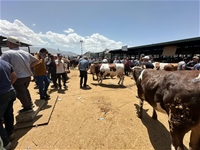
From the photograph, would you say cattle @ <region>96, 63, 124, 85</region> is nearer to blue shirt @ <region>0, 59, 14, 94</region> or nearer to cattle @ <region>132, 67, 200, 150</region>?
cattle @ <region>132, 67, 200, 150</region>

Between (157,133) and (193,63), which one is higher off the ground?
(193,63)

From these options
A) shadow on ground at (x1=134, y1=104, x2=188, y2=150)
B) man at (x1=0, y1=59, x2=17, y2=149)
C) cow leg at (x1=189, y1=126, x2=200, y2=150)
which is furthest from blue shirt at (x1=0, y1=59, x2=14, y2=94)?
cow leg at (x1=189, y1=126, x2=200, y2=150)

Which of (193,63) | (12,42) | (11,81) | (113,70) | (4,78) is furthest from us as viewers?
(113,70)

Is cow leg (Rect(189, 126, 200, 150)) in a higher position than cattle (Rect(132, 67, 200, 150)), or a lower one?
lower

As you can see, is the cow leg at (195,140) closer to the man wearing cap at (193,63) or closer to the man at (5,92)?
the man at (5,92)

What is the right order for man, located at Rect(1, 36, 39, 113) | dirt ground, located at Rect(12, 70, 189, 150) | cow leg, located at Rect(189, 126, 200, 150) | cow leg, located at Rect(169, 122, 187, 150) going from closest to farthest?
cow leg, located at Rect(169, 122, 187, 150), cow leg, located at Rect(189, 126, 200, 150), dirt ground, located at Rect(12, 70, 189, 150), man, located at Rect(1, 36, 39, 113)

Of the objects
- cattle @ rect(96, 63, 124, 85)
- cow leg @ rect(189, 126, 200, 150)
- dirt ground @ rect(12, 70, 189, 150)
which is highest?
cattle @ rect(96, 63, 124, 85)

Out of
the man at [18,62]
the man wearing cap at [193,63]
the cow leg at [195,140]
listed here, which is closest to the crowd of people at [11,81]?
the man at [18,62]

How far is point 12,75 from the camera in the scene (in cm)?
231

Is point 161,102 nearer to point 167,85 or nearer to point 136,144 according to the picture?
point 167,85

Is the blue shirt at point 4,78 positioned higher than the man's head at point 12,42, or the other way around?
the man's head at point 12,42

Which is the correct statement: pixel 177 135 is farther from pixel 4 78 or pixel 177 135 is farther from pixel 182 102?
pixel 4 78

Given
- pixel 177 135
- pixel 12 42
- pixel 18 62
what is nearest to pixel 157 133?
pixel 177 135

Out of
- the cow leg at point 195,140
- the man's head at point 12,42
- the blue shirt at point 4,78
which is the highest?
the man's head at point 12,42
